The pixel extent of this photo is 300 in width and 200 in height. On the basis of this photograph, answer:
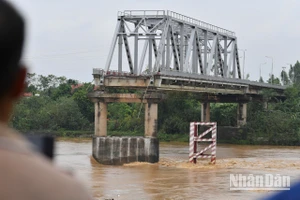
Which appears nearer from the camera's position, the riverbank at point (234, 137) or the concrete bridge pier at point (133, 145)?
the concrete bridge pier at point (133, 145)

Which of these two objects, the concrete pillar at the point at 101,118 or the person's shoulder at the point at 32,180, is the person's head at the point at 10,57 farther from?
the concrete pillar at the point at 101,118

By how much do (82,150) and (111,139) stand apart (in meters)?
7.94

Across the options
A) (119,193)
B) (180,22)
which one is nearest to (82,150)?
(180,22)

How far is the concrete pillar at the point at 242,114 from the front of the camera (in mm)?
50344

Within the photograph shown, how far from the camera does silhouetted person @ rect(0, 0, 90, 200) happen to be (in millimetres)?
979

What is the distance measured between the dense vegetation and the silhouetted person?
147 ft

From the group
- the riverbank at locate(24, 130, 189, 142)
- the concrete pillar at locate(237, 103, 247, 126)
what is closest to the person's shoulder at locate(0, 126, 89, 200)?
the riverbank at locate(24, 130, 189, 142)

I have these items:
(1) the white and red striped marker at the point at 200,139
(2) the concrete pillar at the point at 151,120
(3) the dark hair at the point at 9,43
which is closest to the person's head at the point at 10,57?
(3) the dark hair at the point at 9,43

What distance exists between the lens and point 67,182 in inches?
41.0

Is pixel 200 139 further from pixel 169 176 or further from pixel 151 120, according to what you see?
pixel 151 120

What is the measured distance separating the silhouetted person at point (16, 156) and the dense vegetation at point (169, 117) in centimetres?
→ 4473

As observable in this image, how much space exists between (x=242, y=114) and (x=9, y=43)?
1978 inches

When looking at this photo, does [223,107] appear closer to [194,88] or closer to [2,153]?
[194,88]

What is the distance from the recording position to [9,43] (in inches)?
41.9
